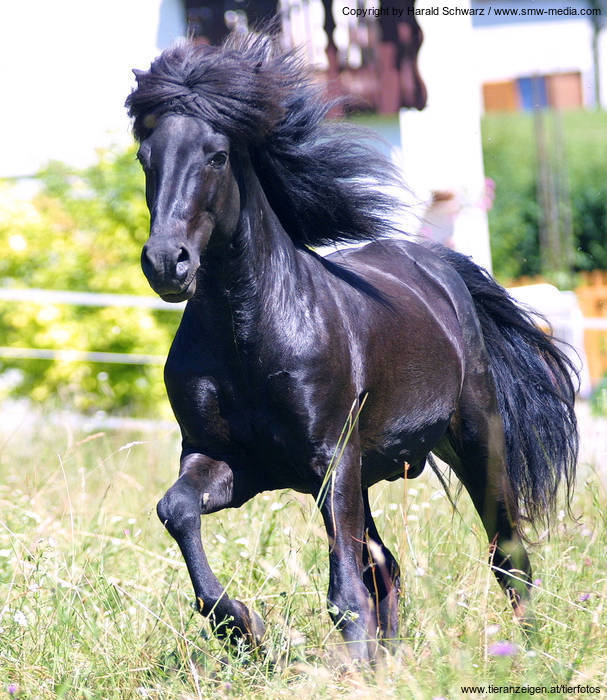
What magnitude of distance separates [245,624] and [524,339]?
7.98ft

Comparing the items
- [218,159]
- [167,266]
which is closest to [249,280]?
[218,159]

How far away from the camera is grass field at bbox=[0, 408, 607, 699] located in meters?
3.05

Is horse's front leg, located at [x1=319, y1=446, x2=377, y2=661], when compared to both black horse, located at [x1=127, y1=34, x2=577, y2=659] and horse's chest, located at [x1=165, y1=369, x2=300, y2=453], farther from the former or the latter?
horse's chest, located at [x1=165, y1=369, x2=300, y2=453]

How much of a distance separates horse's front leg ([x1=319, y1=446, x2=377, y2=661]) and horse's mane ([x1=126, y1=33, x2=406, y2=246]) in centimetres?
97

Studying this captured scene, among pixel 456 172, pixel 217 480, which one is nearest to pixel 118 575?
pixel 217 480

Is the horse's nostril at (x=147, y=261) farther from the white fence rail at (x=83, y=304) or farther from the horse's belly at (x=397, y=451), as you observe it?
the white fence rail at (x=83, y=304)

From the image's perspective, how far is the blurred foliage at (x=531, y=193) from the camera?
1811 cm

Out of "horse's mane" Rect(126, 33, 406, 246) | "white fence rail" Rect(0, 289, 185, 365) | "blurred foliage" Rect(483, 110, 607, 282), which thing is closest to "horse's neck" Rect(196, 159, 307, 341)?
"horse's mane" Rect(126, 33, 406, 246)

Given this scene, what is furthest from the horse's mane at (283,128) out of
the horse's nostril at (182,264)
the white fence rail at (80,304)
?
the white fence rail at (80,304)

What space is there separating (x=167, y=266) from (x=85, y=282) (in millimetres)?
6874

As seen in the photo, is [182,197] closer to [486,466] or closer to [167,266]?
[167,266]

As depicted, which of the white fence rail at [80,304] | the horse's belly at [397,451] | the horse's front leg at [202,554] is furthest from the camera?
the white fence rail at [80,304]

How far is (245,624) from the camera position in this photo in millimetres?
3252

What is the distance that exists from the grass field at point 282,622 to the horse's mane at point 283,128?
1060 millimetres
